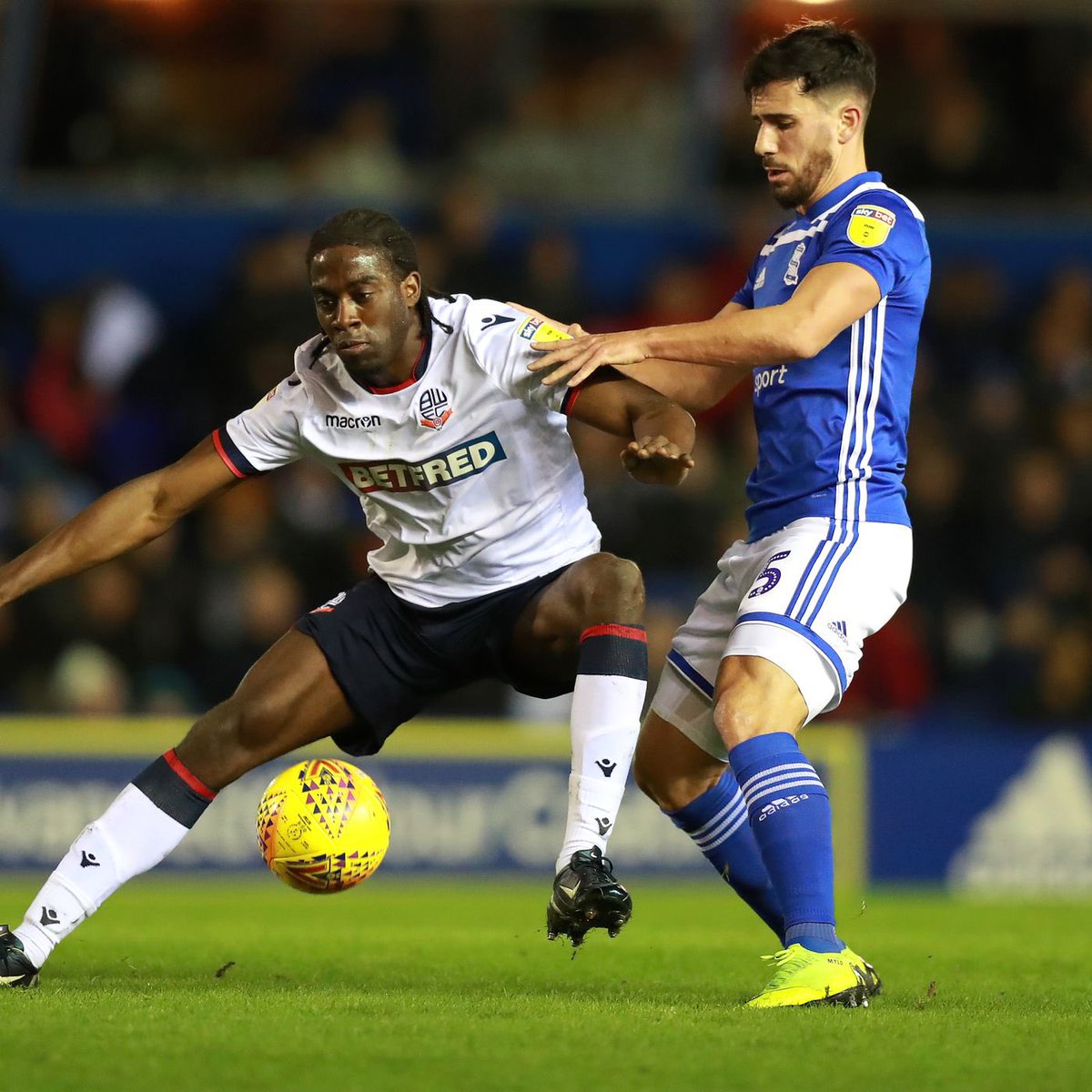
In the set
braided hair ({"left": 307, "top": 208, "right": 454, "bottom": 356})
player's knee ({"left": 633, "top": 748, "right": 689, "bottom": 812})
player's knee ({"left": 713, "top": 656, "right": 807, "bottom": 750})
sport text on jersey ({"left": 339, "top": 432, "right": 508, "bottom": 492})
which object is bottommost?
player's knee ({"left": 633, "top": 748, "right": 689, "bottom": 812})

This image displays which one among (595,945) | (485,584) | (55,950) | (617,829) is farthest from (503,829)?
(485,584)

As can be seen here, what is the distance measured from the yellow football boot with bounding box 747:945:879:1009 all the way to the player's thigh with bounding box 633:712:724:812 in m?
0.91

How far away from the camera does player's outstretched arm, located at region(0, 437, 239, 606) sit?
583 centimetres

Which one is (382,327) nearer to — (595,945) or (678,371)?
(678,371)

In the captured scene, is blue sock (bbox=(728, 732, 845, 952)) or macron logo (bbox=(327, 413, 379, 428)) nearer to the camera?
blue sock (bbox=(728, 732, 845, 952))

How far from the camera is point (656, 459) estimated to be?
16.4 feet

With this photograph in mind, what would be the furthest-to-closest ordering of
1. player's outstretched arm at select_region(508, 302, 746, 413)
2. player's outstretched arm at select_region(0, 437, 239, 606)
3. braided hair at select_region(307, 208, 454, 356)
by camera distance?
player's outstretched arm at select_region(508, 302, 746, 413), player's outstretched arm at select_region(0, 437, 239, 606), braided hair at select_region(307, 208, 454, 356)

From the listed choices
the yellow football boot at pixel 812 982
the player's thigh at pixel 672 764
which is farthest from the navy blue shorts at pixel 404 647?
the yellow football boot at pixel 812 982

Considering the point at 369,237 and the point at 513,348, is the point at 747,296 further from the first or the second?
the point at 369,237

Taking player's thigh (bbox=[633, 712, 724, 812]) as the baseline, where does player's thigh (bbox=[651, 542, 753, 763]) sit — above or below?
above

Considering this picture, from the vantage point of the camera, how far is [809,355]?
5.20 meters

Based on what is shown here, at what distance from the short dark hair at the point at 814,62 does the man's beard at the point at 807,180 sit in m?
0.20

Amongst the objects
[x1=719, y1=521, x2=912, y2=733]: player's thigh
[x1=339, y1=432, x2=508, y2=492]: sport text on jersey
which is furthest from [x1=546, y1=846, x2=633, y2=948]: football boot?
[x1=339, y1=432, x2=508, y2=492]: sport text on jersey

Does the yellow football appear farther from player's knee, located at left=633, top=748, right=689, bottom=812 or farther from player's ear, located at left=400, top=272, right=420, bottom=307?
player's ear, located at left=400, top=272, right=420, bottom=307
